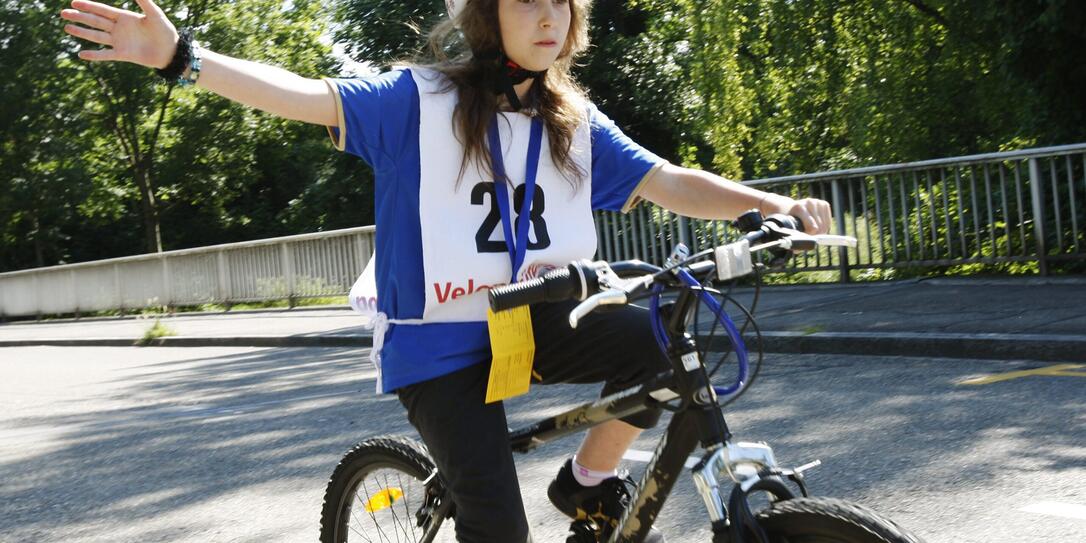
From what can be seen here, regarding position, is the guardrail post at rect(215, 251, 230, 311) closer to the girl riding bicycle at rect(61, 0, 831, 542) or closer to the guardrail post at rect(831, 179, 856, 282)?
the guardrail post at rect(831, 179, 856, 282)

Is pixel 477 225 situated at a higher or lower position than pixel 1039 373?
higher

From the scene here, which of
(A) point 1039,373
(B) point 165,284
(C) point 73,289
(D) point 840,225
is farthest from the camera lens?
(C) point 73,289

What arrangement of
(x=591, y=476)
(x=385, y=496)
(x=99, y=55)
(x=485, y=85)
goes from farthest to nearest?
(x=385, y=496) < (x=591, y=476) < (x=485, y=85) < (x=99, y=55)

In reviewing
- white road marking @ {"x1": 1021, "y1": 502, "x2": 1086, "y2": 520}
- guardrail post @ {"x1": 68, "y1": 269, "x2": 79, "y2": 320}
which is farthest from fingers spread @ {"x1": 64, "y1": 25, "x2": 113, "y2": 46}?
guardrail post @ {"x1": 68, "y1": 269, "x2": 79, "y2": 320}

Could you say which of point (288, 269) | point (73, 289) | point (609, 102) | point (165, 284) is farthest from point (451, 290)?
point (73, 289)

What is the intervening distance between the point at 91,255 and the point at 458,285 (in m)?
42.0

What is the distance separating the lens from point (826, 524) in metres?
2.06

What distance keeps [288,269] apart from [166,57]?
18074 mm

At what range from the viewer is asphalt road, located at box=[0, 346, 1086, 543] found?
4410mm

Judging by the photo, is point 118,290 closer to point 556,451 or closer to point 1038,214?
point 1038,214

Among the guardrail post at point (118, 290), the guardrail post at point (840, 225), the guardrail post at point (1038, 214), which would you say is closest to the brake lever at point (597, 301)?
the guardrail post at point (1038, 214)

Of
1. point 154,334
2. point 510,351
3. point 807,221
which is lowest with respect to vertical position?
point 154,334

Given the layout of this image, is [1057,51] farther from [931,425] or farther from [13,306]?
[13,306]

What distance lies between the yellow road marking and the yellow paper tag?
4.74m
